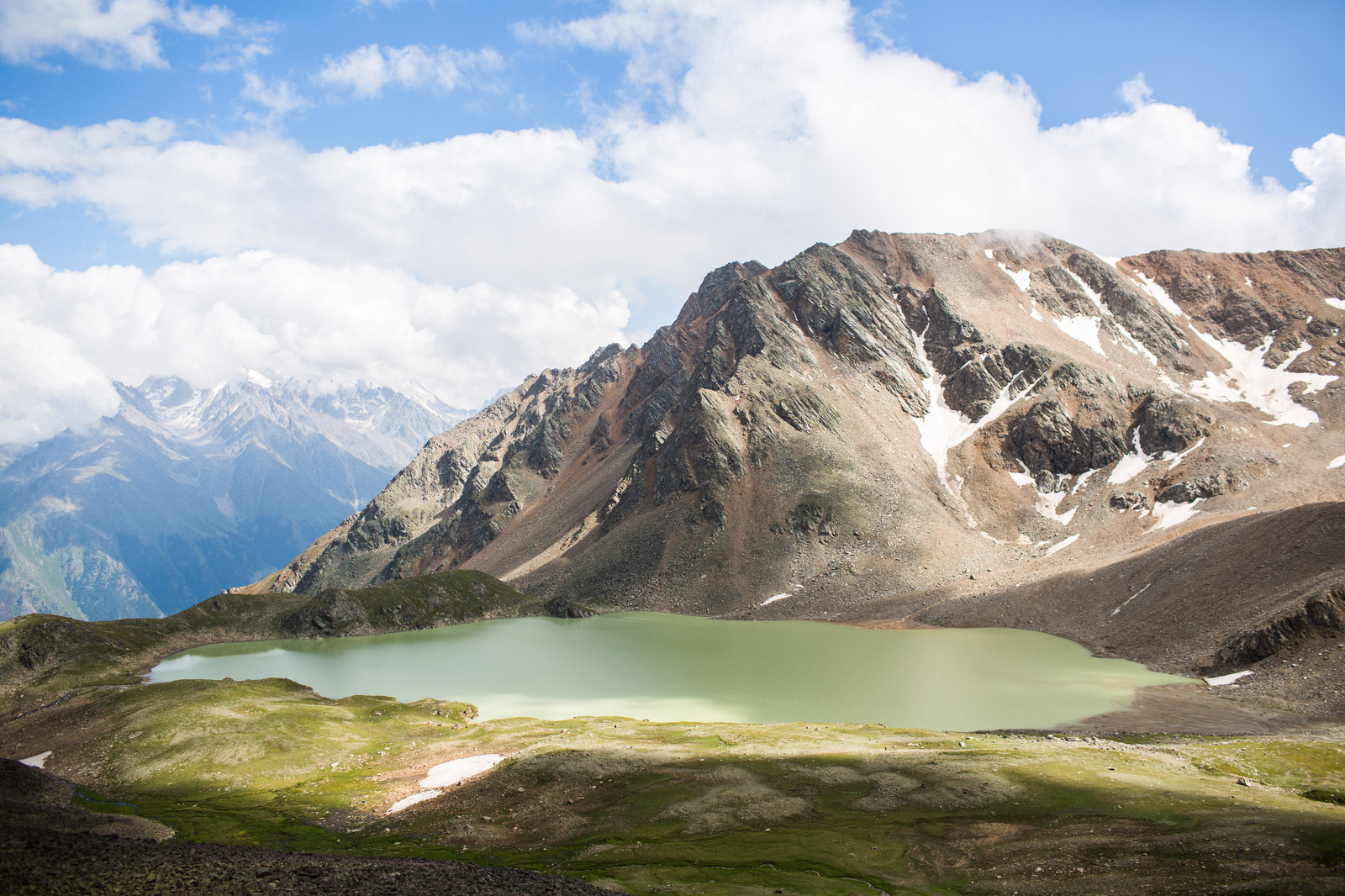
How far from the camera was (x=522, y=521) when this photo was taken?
654ft

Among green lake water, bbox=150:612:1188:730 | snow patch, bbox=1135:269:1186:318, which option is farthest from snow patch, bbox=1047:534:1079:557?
snow patch, bbox=1135:269:1186:318

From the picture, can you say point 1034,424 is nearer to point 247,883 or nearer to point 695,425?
point 695,425

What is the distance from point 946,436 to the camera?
15912cm

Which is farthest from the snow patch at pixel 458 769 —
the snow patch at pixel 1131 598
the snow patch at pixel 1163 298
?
the snow patch at pixel 1163 298

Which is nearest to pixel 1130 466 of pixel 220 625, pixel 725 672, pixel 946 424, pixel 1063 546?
pixel 1063 546

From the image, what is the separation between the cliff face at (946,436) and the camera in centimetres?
12231

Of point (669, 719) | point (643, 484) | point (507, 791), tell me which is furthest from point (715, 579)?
point (507, 791)

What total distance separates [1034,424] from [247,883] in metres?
157

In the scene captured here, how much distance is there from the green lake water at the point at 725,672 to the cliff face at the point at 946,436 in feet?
78.7

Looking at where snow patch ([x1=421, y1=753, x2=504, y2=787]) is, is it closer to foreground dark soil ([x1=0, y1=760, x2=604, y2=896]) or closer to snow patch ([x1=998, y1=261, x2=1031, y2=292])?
foreground dark soil ([x1=0, y1=760, x2=604, y2=896])

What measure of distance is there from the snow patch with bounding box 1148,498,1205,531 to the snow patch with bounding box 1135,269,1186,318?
95769 millimetres

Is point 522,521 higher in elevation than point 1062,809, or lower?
higher

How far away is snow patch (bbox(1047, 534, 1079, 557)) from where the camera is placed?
120m

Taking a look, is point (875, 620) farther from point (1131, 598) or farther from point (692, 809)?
Result: point (692, 809)
